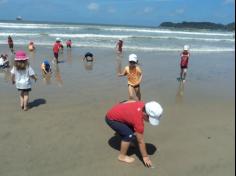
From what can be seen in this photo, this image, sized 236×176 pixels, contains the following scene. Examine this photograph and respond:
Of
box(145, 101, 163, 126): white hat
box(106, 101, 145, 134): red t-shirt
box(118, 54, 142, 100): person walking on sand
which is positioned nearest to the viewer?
box(145, 101, 163, 126): white hat

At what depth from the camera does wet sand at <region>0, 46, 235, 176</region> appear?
5.54m

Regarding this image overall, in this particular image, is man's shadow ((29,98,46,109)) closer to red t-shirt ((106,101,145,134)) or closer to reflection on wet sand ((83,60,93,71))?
red t-shirt ((106,101,145,134))

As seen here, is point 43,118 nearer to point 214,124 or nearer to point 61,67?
point 214,124

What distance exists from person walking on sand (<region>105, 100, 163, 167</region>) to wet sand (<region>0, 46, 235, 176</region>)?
0.20 m

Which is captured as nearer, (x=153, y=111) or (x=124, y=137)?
(x=153, y=111)

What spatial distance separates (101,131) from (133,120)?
166 cm

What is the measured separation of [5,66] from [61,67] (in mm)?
2205

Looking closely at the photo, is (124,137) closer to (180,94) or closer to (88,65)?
(180,94)

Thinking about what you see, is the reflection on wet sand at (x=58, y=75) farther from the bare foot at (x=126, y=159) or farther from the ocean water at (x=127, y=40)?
the ocean water at (x=127, y=40)

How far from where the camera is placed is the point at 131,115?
550 centimetres

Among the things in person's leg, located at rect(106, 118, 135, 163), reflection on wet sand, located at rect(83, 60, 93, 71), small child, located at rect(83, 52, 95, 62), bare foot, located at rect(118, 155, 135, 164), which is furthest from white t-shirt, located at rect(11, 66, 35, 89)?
small child, located at rect(83, 52, 95, 62)

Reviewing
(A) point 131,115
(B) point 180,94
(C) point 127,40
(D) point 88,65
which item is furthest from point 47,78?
(C) point 127,40

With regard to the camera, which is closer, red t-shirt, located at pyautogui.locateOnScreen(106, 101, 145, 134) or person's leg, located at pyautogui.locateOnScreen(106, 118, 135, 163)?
red t-shirt, located at pyautogui.locateOnScreen(106, 101, 145, 134)

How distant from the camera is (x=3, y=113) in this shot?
25.8ft
